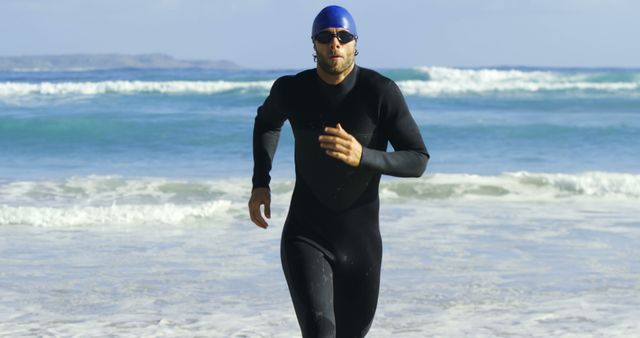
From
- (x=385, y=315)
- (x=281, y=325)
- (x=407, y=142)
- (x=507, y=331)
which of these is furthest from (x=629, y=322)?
(x=407, y=142)

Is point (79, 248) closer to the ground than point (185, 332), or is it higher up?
closer to the ground

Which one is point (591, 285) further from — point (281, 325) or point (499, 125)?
point (499, 125)

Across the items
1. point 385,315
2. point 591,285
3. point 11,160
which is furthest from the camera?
point 11,160

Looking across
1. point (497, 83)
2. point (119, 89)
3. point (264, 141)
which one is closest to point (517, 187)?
point (264, 141)

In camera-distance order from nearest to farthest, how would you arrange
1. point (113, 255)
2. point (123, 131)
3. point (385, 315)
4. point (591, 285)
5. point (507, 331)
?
point (507, 331) < point (385, 315) < point (591, 285) < point (113, 255) < point (123, 131)

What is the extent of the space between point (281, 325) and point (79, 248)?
3.51 meters

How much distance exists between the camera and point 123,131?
25.2m

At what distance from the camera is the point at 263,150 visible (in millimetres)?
4129

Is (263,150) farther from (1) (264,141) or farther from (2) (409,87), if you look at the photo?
(2) (409,87)

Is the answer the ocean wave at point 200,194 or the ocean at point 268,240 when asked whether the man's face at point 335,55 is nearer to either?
the ocean at point 268,240

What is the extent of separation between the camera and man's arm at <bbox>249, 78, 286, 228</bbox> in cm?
405

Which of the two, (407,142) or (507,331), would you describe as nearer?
(407,142)

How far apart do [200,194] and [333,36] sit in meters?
10.2

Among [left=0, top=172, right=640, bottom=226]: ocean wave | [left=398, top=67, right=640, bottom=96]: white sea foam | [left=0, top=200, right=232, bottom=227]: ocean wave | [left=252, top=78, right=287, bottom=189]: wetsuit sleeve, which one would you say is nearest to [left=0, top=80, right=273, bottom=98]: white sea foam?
[left=398, top=67, right=640, bottom=96]: white sea foam
